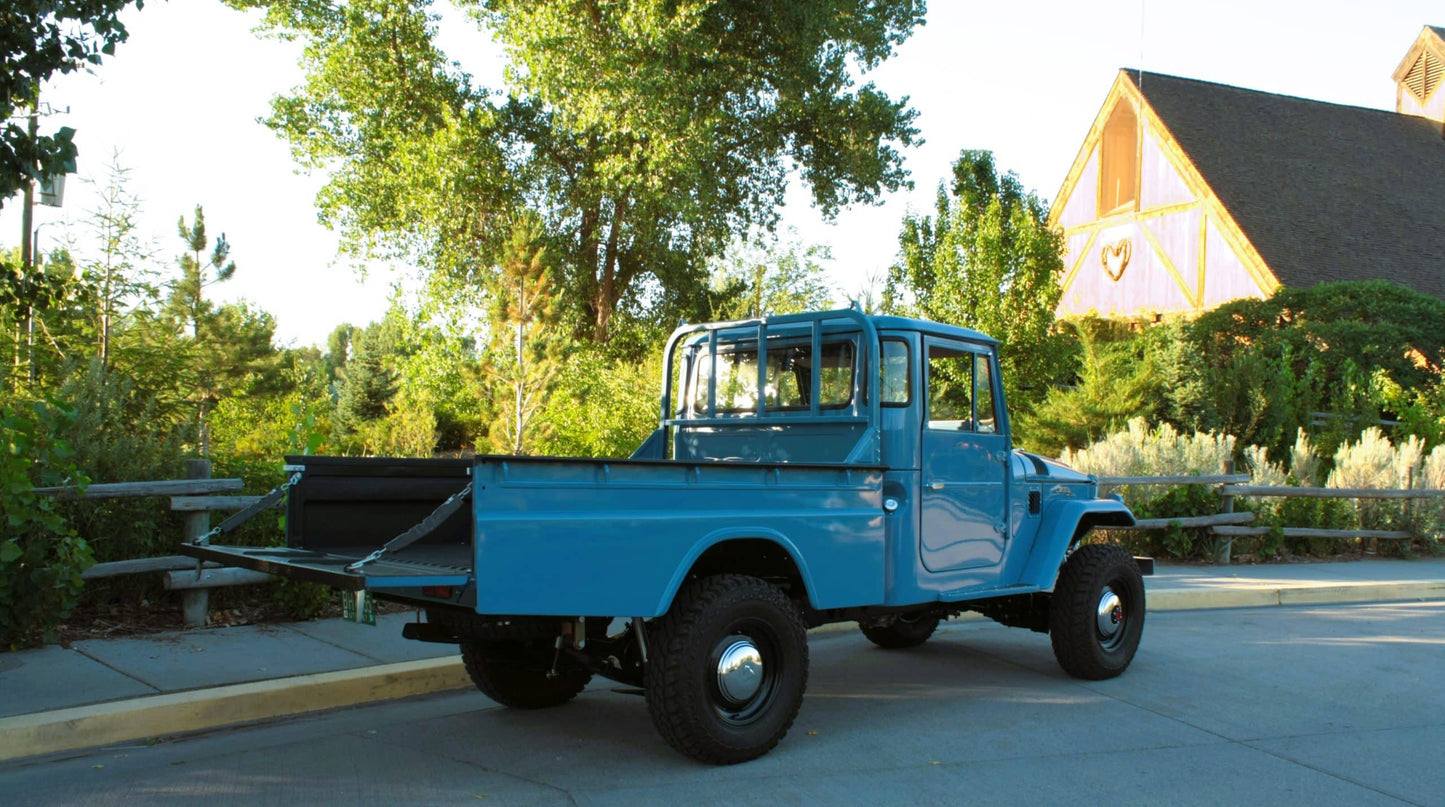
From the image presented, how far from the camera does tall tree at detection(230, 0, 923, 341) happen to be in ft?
74.2

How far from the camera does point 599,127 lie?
23.9 meters

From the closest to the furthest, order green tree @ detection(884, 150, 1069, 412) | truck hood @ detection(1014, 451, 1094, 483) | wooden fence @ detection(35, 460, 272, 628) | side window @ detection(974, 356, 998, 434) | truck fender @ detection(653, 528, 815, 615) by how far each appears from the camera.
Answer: truck fender @ detection(653, 528, 815, 615) < side window @ detection(974, 356, 998, 434) < truck hood @ detection(1014, 451, 1094, 483) < wooden fence @ detection(35, 460, 272, 628) < green tree @ detection(884, 150, 1069, 412)

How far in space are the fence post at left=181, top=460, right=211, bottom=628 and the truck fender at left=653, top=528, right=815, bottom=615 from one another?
4053 mm

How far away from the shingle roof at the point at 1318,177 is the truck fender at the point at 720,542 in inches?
945

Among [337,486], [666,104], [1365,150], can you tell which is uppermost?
[1365,150]

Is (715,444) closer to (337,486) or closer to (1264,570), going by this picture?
(337,486)

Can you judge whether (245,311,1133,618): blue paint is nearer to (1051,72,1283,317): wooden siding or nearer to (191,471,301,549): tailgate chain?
(191,471,301,549): tailgate chain

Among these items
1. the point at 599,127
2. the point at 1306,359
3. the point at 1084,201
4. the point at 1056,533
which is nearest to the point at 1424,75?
the point at 1084,201

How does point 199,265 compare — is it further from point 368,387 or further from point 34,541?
point 34,541

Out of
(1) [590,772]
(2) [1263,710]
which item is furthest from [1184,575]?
(1) [590,772]

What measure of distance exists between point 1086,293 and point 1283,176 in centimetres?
594

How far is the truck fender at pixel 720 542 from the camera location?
16.8 ft

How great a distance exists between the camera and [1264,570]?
42.4 ft

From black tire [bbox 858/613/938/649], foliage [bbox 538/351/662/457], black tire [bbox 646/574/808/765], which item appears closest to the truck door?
black tire [bbox 646/574/808/765]
